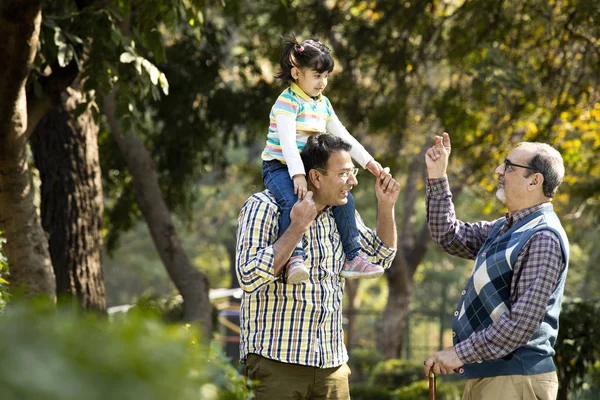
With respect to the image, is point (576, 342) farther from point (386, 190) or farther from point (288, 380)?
point (288, 380)

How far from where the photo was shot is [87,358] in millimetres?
1380

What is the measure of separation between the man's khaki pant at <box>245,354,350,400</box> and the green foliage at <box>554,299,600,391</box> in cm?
522

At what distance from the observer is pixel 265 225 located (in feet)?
12.2

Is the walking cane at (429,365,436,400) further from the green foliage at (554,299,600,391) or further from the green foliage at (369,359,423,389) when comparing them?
the green foliage at (369,359,423,389)

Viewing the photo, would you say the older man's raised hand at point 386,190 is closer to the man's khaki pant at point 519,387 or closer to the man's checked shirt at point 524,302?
the man's checked shirt at point 524,302

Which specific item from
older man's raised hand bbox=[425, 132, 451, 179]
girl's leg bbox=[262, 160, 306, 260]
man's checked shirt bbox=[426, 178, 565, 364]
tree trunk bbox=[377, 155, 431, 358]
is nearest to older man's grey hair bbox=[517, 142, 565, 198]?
man's checked shirt bbox=[426, 178, 565, 364]

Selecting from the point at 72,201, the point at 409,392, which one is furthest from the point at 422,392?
the point at 72,201

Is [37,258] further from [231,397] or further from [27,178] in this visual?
[231,397]

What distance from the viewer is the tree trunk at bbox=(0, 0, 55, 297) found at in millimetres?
5148

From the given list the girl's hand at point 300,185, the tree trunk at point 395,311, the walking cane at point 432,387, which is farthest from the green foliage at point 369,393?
the girl's hand at point 300,185

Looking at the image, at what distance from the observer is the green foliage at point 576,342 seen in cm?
845

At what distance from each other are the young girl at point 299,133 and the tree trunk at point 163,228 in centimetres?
670

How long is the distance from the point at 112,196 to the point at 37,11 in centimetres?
914

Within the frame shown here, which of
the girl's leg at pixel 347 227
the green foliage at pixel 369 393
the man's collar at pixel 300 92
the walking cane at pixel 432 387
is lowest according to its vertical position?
the green foliage at pixel 369 393
